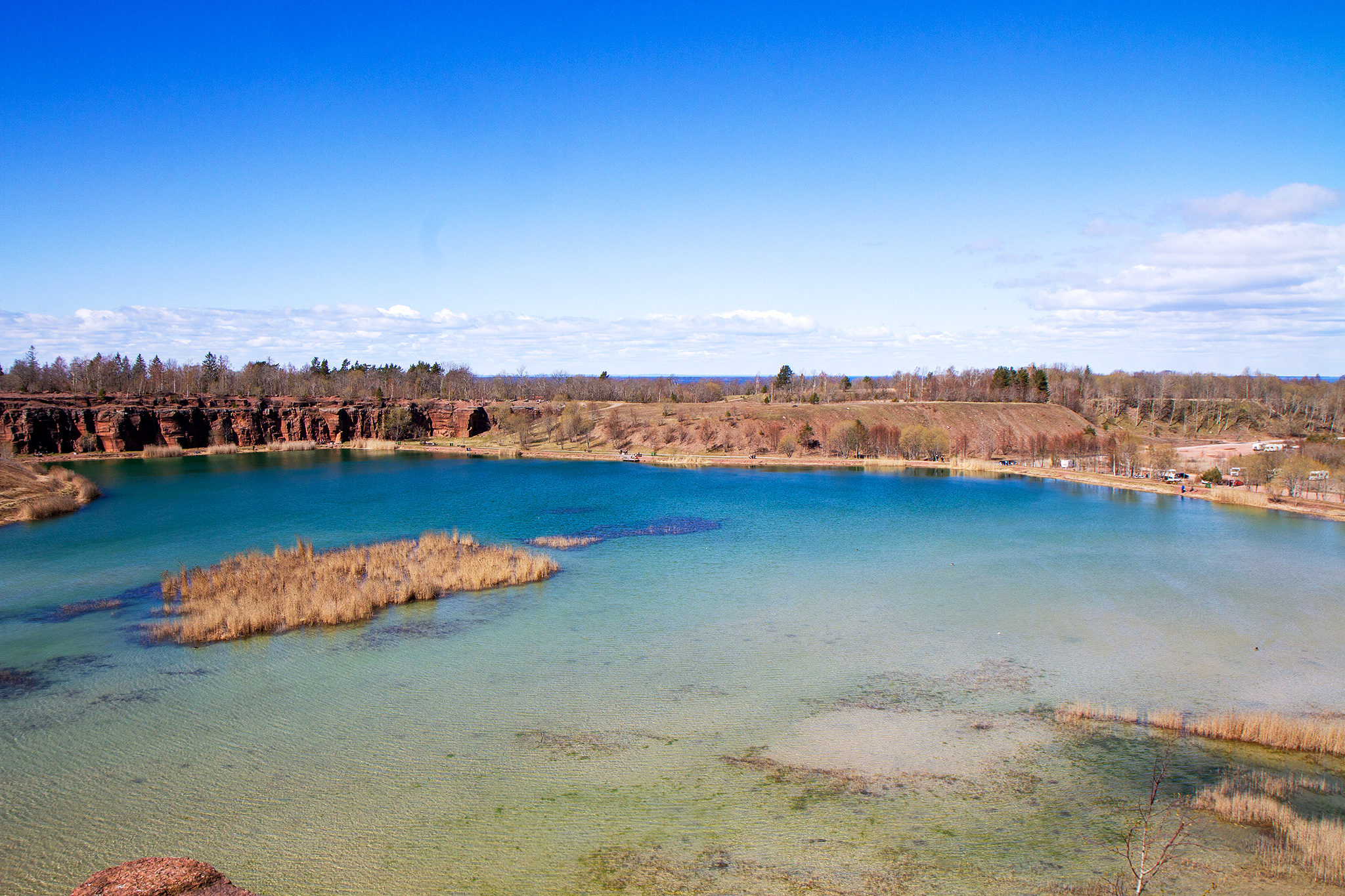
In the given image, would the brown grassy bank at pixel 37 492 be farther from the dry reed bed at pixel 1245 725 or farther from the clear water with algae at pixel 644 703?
the dry reed bed at pixel 1245 725

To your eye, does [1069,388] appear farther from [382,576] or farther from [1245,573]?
[382,576]

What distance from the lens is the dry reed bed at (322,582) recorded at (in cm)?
2250

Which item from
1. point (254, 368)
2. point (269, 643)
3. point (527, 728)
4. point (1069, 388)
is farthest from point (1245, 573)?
point (254, 368)

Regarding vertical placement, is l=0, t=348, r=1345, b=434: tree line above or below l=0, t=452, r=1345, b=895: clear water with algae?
above

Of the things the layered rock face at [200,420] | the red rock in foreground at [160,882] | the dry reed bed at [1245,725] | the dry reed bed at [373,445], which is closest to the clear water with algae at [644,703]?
the dry reed bed at [1245,725]

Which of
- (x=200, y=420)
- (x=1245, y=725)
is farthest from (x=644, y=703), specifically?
(x=200, y=420)

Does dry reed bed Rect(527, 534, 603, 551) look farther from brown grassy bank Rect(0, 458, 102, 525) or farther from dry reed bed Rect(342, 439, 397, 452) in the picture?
dry reed bed Rect(342, 439, 397, 452)

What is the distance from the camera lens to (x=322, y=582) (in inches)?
1033

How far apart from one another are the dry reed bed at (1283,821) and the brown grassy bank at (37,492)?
52.3 m

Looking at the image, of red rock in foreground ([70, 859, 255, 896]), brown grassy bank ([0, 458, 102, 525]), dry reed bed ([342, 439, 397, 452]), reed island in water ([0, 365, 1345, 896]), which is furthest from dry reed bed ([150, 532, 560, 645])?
dry reed bed ([342, 439, 397, 452])

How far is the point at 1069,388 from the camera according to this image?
117750 mm

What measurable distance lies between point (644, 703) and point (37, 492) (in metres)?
47.4

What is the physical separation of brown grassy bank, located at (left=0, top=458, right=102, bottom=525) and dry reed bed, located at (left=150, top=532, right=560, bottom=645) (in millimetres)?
20593

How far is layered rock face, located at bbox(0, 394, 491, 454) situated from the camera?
7656 cm
